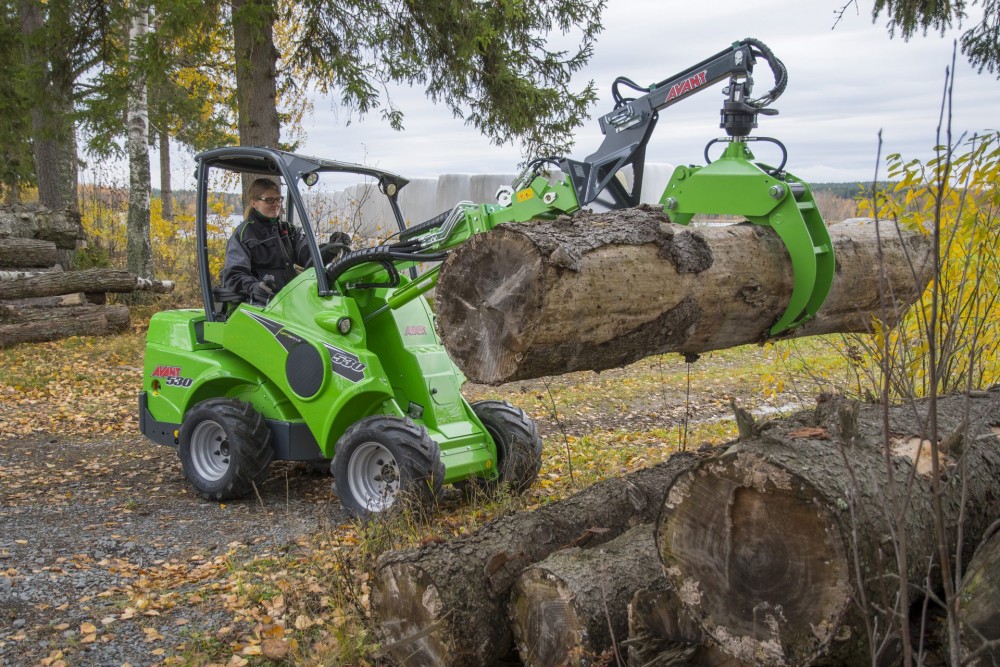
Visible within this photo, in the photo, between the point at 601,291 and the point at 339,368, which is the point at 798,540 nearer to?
the point at 601,291

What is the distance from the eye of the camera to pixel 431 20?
11352mm

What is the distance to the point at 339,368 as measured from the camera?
5.77 meters

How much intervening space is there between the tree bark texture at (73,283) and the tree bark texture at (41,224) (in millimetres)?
1183

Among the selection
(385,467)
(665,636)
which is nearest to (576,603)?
(665,636)

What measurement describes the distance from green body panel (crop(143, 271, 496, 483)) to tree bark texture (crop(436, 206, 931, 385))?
213cm

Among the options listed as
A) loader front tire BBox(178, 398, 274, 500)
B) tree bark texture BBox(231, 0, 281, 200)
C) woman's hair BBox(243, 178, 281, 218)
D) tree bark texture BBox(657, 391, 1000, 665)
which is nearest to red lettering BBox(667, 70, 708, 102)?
tree bark texture BBox(657, 391, 1000, 665)

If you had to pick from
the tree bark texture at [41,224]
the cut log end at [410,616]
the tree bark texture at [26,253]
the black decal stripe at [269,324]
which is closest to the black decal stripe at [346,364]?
the black decal stripe at [269,324]

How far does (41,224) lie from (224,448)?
31.4ft

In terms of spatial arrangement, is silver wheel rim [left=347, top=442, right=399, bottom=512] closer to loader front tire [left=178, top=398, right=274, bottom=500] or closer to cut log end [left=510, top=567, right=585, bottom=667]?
loader front tire [left=178, top=398, right=274, bottom=500]

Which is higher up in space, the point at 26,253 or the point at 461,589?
the point at 26,253

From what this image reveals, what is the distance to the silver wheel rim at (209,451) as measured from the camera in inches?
260

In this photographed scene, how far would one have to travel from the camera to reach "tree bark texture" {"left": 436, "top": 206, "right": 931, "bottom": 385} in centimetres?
323

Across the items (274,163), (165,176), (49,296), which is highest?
(165,176)

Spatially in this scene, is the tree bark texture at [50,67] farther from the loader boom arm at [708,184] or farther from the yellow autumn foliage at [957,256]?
the yellow autumn foliage at [957,256]
